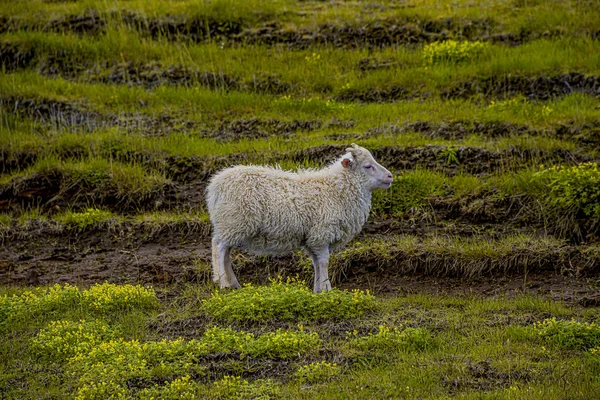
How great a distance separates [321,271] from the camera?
1021 centimetres

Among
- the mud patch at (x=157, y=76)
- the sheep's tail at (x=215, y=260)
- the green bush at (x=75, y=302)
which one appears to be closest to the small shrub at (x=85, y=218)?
the green bush at (x=75, y=302)

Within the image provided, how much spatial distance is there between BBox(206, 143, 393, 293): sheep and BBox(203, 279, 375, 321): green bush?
2.68 feet

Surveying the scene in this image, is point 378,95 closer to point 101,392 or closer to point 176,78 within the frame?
point 176,78

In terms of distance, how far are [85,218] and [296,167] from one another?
11.7ft

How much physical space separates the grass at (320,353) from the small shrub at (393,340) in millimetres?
12

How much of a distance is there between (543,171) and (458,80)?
472cm

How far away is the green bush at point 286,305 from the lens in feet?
29.6

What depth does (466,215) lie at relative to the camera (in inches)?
486

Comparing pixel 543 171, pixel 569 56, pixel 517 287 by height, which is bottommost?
pixel 517 287

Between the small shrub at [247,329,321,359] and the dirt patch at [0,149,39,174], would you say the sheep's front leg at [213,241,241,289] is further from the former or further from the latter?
the dirt patch at [0,149,39,174]

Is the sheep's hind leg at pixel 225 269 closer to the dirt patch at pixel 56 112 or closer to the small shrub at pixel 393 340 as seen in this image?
the small shrub at pixel 393 340

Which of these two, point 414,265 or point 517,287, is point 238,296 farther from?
point 517,287

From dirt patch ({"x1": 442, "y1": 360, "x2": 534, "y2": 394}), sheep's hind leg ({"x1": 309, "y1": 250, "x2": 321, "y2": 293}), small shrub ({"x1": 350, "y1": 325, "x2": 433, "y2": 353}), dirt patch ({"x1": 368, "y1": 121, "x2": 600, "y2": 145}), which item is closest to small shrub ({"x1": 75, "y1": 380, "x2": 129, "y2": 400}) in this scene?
small shrub ({"x1": 350, "y1": 325, "x2": 433, "y2": 353})

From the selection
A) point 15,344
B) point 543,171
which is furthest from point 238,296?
point 543,171
